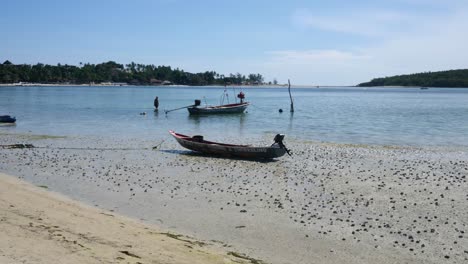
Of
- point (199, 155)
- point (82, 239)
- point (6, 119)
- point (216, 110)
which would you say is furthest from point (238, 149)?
point (216, 110)

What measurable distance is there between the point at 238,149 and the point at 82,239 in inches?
589

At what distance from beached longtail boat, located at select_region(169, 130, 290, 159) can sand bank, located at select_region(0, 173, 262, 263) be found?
11.4 m

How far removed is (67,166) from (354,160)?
1351 cm

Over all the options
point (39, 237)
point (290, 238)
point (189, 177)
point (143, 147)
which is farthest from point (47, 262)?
point (143, 147)

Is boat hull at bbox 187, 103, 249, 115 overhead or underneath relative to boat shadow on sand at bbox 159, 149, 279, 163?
overhead

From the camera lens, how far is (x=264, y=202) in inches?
577

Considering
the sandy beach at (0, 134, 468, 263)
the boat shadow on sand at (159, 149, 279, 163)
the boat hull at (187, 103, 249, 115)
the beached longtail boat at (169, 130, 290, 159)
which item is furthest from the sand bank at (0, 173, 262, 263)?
the boat hull at (187, 103, 249, 115)

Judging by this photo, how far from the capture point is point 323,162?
22453 millimetres

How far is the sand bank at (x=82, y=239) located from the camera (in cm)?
794

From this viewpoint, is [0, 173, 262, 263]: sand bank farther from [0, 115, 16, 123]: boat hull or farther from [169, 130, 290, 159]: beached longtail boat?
[0, 115, 16, 123]: boat hull

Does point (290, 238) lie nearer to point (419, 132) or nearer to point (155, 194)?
point (155, 194)

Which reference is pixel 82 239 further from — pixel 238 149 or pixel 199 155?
pixel 199 155

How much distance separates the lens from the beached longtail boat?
2294 cm

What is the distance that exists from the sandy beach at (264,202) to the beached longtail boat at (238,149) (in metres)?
0.56
